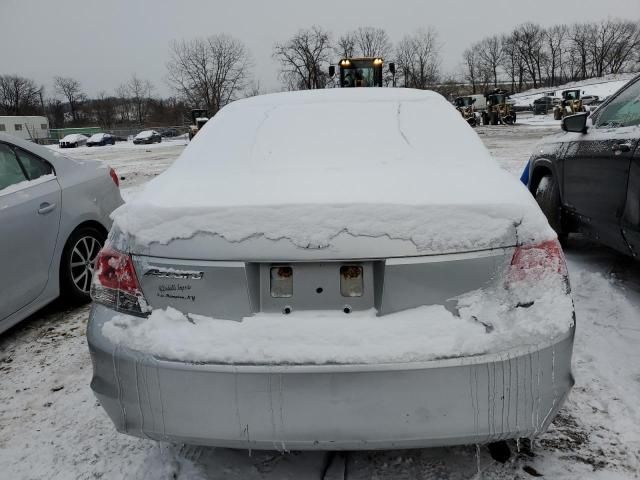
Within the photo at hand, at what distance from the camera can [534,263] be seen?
1.80 m

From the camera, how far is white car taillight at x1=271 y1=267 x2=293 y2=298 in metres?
1.78

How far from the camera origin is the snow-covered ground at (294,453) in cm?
217

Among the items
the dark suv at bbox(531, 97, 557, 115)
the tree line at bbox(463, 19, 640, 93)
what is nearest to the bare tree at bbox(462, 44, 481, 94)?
the tree line at bbox(463, 19, 640, 93)

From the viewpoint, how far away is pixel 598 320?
3.54 metres

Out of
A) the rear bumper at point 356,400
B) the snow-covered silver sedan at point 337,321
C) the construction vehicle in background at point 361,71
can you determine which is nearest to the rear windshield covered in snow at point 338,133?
the snow-covered silver sedan at point 337,321

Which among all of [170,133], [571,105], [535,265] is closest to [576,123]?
[535,265]

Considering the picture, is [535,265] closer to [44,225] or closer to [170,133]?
[44,225]

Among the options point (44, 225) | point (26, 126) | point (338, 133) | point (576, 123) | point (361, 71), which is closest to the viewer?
point (338, 133)

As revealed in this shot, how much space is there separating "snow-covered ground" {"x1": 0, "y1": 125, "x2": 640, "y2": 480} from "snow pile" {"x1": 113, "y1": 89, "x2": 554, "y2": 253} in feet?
3.28

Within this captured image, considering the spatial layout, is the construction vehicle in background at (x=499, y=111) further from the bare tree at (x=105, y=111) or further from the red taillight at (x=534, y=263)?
the bare tree at (x=105, y=111)

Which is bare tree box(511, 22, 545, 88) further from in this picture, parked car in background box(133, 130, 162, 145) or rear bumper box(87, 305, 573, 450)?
rear bumper box(87, 305, 573, 450)

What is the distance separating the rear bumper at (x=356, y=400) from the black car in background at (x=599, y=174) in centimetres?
214

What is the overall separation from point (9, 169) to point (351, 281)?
10.5 ft

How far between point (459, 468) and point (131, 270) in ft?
4.88
